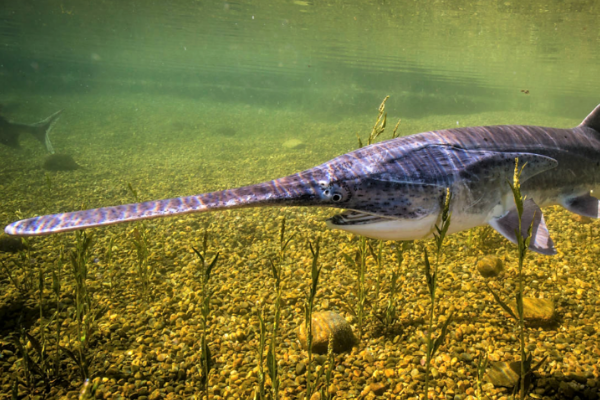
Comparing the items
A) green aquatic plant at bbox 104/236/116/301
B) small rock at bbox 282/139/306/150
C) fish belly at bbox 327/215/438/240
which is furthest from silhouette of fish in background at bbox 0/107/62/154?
fish belly at bbox 327/215/438/240

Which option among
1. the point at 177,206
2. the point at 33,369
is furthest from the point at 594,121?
the point at 33,369

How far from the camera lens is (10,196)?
834cm

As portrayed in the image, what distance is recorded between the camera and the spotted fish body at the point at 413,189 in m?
1.96

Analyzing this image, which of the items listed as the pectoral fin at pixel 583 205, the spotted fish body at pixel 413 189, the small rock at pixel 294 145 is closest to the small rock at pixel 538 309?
the spotted fish body at pixel 413 189

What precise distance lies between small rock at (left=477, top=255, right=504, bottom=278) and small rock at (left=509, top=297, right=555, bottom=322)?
0.74 metres

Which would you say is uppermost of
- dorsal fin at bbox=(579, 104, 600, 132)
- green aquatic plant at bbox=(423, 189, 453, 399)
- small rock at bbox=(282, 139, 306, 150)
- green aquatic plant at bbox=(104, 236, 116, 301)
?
dorsal fin at bbox=(579, 104, 600, 132)

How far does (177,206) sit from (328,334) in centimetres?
194

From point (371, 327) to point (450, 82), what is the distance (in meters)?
70.5

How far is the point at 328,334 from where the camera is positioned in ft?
9.84

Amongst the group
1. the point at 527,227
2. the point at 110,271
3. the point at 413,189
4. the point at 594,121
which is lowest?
the point at 110,271

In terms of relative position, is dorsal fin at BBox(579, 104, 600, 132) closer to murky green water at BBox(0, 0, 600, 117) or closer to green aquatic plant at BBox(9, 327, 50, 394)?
green aquatic plant at BBox(9, 327, 50, 394)

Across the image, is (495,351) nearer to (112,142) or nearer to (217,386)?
(217,386)

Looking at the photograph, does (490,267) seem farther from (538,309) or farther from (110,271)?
(110,271)

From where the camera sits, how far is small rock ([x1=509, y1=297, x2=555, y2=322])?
301 cm
